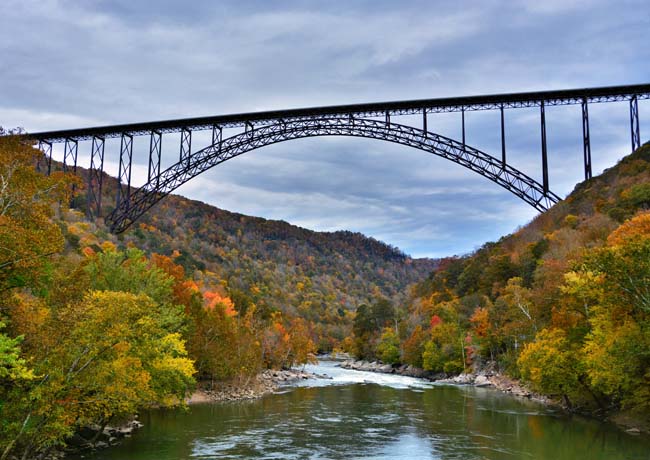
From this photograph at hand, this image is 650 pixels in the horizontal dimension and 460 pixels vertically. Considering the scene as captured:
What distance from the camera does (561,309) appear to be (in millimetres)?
37594

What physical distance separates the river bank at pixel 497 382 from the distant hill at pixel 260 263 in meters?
30.6

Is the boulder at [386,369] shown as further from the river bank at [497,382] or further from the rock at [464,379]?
the rock at [464,379]

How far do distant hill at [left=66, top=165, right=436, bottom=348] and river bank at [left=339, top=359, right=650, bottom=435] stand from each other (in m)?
30.6

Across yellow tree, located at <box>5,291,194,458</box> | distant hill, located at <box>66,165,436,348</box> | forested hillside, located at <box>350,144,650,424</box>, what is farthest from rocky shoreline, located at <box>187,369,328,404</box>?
distant hill, located at <box>66,165,436,348</box>

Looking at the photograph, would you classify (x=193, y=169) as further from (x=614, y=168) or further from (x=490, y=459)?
A: (x=614, y=168)

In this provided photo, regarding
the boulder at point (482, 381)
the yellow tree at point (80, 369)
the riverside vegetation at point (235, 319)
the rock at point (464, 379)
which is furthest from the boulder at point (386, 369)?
the yellow tree at point (80, 369)

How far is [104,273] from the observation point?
32719mm

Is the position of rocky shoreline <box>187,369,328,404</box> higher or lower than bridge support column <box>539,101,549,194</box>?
lower

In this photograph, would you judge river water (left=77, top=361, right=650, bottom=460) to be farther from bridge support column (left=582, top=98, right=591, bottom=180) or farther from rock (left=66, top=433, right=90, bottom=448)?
bridge support column (left=582, top=98, right=591, bottom=180)

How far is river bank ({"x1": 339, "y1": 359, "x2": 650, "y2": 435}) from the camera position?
2994 centimetres

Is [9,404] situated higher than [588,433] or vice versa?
[9,404]

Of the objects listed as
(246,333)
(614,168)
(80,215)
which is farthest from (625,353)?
(80,215)

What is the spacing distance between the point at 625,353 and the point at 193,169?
4204 cm

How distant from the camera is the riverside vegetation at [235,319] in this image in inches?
688
